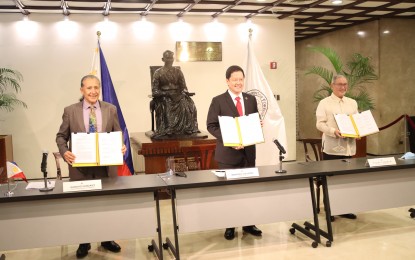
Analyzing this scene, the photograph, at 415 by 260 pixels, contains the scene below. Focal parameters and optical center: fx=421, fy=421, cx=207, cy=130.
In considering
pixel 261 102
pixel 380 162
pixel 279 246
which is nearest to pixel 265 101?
pixel 261 102

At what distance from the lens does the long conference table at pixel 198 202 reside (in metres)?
3.06

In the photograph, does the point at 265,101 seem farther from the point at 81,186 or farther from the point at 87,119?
the point at 81,186

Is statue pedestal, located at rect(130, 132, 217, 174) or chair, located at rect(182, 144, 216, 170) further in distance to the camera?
chair, located at rect(182, 144, 216, 170)

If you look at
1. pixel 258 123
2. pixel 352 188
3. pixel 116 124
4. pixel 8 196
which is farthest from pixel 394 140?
pixel 8 196

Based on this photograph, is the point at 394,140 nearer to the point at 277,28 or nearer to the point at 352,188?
the point at 277,28

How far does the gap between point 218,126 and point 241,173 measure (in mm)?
618

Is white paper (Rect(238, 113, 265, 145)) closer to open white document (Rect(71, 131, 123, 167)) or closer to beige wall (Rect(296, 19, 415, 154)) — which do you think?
open white document (Rect(71, 131, 123, 167))

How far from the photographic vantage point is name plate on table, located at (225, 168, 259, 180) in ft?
11.1

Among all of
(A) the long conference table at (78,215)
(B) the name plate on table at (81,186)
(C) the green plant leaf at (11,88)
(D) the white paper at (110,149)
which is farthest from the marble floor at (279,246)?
(C) the green plant leaf at (11,88)

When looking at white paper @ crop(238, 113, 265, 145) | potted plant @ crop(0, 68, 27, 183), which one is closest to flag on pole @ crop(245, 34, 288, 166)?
white paper @ crop(238, 113, 265, 145)

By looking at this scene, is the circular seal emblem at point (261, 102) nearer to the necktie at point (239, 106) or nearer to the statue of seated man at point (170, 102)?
the statue of seated man at point (170, 102)

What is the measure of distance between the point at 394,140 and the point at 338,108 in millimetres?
5514

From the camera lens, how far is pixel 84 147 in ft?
10.3

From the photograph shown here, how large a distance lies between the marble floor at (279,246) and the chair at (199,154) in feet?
4.51
